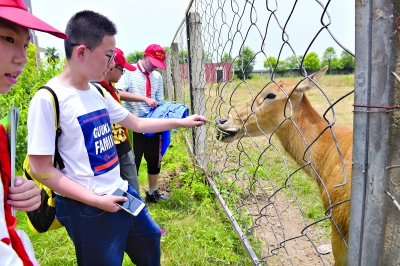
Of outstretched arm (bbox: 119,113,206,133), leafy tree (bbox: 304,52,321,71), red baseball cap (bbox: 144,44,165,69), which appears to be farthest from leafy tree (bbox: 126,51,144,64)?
outstretched arm (bbox: 119,113,206,133)

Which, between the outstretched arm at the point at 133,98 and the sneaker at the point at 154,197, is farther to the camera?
the sneaker at the point at 154,197

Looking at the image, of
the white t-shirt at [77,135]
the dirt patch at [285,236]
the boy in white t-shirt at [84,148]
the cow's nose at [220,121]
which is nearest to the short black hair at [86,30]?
the boy in white t-shirt at [84,148]

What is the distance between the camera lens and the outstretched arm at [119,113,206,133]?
2123mm

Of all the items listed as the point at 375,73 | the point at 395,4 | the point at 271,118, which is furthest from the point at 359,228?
the point at 271,118

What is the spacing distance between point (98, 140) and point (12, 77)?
0.66 metres

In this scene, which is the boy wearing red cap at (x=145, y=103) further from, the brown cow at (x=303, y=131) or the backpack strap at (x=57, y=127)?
the backpack strap at (x=57, y=127)

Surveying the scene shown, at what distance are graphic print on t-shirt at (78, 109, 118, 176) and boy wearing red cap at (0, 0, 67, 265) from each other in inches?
18.4

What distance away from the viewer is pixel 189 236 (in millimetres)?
2980

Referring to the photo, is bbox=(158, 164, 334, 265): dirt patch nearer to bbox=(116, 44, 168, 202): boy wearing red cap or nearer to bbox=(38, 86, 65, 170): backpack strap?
bbox=(116, 44, 168, 202): boy wearing red cap

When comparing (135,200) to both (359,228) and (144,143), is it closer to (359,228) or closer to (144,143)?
(359,228)

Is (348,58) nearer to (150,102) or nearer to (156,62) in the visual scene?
(156,62)

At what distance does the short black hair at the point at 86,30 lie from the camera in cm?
160

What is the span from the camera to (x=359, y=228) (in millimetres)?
864

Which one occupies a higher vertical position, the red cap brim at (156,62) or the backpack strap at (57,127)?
the red cap brim at (156,62)
